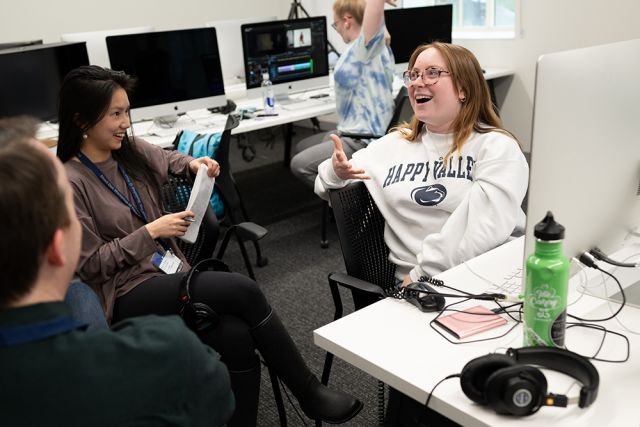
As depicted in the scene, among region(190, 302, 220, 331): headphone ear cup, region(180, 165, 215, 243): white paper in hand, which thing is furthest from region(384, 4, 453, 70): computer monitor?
region(190, 302, 220, 331): headphone ear cup

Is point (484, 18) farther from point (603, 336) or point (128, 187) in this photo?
point (603, 336)

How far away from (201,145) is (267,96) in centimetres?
126

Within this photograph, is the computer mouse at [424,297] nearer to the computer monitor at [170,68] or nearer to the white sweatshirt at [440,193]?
the white sweatshirt at [440,193]

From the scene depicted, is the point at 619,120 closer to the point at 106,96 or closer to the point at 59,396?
the point at 59,396

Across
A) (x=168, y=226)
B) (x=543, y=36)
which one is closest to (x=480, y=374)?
(x=168, y=226)

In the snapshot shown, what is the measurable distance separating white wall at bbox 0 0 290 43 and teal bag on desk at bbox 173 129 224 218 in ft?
11.0

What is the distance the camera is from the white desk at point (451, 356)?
101 centimetres

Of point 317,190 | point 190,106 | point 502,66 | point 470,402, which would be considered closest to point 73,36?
point 190,106

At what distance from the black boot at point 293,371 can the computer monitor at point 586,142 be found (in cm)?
88

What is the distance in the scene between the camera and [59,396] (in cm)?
82

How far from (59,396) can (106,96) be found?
1.28 metres

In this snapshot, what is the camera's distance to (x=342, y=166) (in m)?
1.83

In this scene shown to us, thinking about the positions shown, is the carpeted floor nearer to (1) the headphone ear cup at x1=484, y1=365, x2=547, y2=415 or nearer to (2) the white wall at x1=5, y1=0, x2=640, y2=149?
(1) the headphone ear cup at x1=484, y1=365, x2=547, y2=415

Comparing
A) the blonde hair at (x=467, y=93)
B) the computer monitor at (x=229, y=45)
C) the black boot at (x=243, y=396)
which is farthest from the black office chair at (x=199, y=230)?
the computer monitor at (x=229, y=45)
